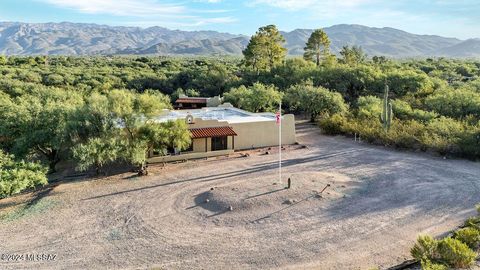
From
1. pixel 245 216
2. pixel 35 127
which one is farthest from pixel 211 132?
pixel 245 216

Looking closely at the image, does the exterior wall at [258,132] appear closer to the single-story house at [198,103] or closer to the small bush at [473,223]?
the single-story house at [198,103]

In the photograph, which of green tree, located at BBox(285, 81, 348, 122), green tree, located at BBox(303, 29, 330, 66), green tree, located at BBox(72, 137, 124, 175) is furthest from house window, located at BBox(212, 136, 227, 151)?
green tree, located at BBox(303, 29, 330, 66)

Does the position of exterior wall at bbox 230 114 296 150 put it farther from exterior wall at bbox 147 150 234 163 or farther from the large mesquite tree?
the large mesquite tree

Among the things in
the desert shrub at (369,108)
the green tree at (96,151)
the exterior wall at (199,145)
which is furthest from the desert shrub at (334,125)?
the green tree at (96,151)

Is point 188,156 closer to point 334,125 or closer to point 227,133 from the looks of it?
point 227,133

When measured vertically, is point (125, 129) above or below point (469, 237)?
above

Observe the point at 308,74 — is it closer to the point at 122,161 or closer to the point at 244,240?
the point at 122,161
